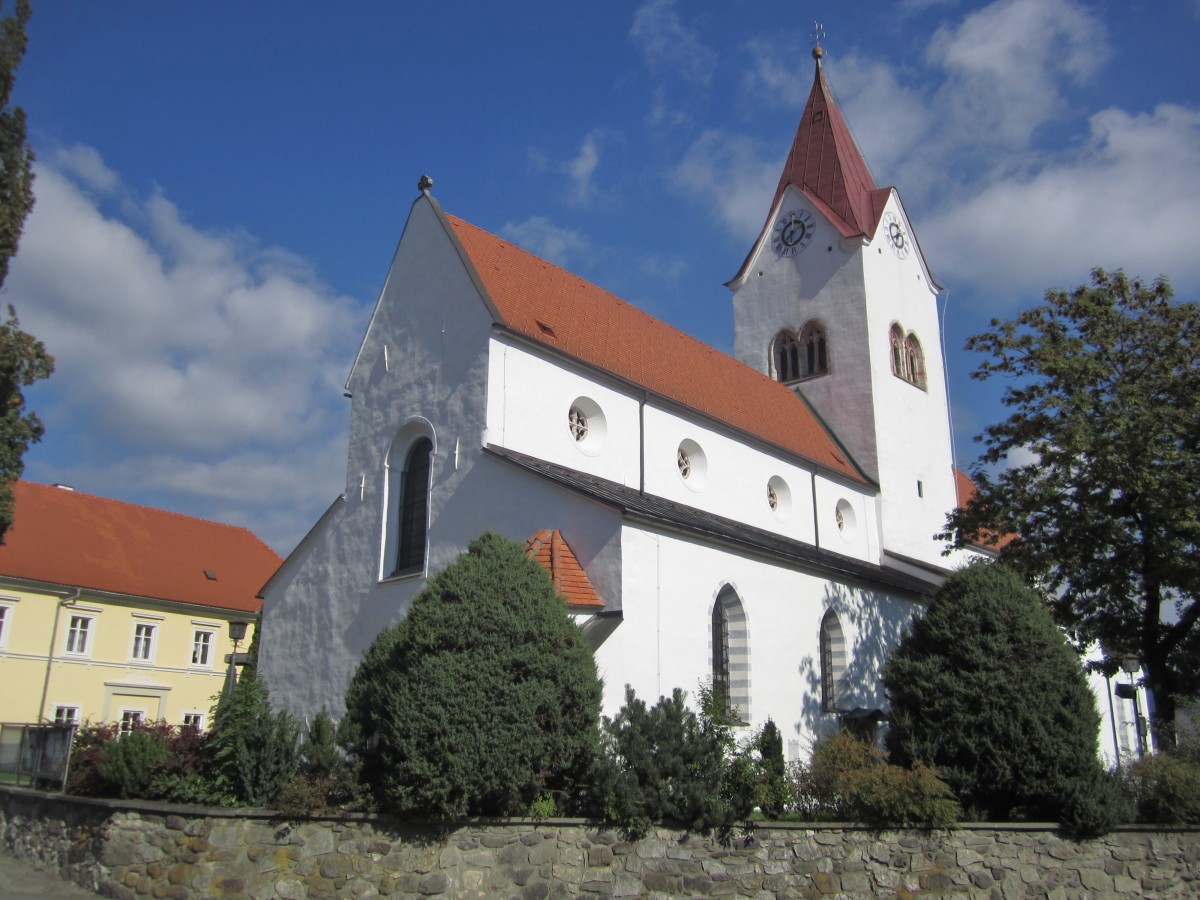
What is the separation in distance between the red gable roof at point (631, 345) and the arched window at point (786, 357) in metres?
2.55

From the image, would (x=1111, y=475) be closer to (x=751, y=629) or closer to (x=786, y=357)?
(x=751, y=629)

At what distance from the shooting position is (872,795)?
442 inches

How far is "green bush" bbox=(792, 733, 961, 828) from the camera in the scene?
11258 mm

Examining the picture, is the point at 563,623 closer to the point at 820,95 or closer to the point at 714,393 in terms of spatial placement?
the point at 714,393

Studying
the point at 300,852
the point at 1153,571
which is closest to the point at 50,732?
the point at 300,852

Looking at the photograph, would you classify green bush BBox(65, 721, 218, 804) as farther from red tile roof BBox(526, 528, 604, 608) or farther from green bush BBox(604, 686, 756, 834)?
red tile roof BBox(526, 528, 604, 608)

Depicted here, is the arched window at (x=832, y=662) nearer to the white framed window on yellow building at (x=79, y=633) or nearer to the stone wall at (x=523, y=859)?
the stone wall at (x=523, y=859)

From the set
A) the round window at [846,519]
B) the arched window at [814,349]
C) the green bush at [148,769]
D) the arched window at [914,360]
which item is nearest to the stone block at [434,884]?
the green bush at [148,769]

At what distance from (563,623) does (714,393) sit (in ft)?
39.7

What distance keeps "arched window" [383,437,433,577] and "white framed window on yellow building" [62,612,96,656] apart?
1692 cm

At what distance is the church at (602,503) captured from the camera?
14898 mm

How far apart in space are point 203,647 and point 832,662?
22578 millimetres

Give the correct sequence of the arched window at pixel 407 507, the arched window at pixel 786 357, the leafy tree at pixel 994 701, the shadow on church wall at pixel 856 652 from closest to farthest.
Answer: the leafy tree at pixel 994 701
the shadow on church wall at pixel 856 652
the arched window at pixel 407 507
the arched window at pixel 786 357

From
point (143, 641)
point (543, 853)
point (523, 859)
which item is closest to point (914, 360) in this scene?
point (543, 853)
